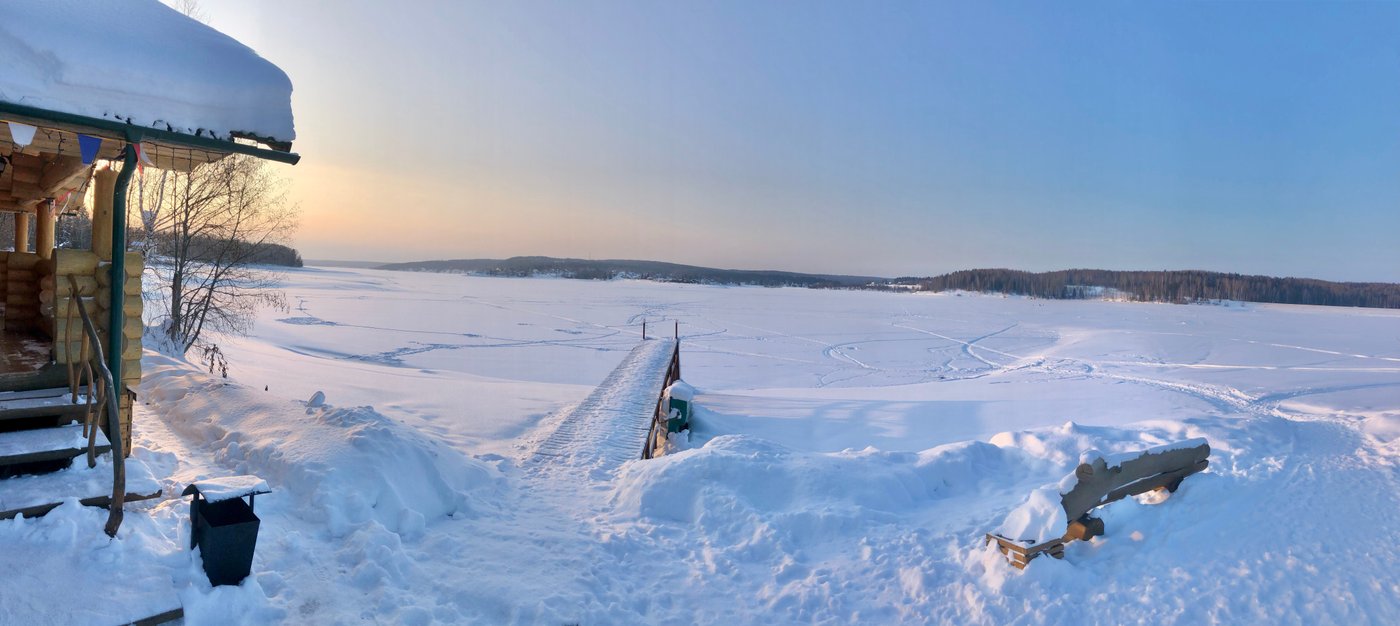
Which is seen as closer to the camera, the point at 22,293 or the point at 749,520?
the point at 749,520

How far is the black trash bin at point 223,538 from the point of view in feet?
11.9

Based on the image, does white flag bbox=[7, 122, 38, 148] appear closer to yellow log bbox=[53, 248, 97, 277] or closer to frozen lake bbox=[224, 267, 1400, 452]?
yellow log bbox=[53, 248, 97, 277]

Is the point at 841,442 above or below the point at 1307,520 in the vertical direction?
below

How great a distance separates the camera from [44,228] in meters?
7.20

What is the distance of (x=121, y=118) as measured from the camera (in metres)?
4.24

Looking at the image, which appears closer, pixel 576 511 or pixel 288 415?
pixel 576 511

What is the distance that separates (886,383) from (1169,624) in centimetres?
1523

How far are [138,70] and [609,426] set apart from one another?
7320mm

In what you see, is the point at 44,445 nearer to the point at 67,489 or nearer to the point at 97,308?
the point at 67,489

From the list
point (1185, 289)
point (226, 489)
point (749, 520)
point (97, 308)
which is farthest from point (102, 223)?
point (1185, 289)

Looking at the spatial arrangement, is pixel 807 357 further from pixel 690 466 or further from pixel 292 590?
pixel 292 590

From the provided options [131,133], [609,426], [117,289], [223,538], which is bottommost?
[609,426]

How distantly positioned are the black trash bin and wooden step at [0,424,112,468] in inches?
43.6

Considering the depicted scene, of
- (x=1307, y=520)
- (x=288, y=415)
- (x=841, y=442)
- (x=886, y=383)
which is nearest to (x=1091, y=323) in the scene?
(x=886, y=383)
